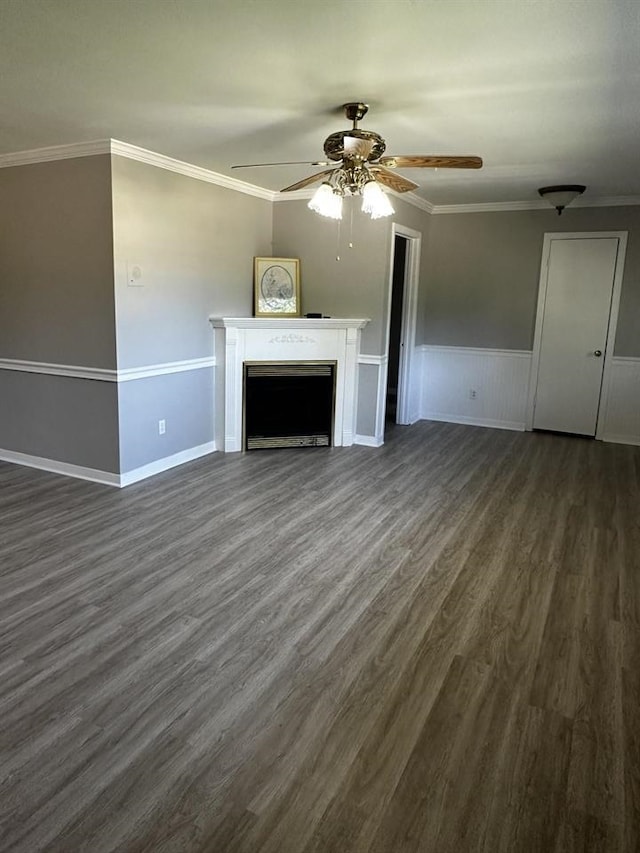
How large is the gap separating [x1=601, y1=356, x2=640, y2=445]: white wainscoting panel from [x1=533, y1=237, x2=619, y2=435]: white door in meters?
0.12

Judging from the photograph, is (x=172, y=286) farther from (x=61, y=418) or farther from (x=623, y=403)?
(x=623, y=403)

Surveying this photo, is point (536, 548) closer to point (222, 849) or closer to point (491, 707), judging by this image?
point (491, 707)

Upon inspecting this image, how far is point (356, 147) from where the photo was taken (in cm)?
290

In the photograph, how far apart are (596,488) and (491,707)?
2923 mm

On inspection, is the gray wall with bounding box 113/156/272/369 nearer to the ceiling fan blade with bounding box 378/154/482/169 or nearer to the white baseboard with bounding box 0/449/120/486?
the white baseboard with bounding box 0/449/120/486

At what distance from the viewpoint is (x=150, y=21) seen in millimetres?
2119

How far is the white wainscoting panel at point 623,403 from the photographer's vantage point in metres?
5.73

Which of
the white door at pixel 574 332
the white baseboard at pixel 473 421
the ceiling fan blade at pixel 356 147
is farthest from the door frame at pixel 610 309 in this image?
the ceiling fan blade at pixel 356 147

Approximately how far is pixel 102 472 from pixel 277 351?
6.14 ft

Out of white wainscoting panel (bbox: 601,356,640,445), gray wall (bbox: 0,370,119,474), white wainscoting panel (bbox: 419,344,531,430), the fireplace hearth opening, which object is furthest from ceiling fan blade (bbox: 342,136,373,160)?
white wainscoting panel (bbox: 601,356,640,445)

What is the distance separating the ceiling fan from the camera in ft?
9.40

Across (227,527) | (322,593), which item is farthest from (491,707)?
(227,527)

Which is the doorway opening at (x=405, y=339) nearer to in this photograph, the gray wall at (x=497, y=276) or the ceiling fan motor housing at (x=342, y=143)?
the gray wall at (x=497, y=276)

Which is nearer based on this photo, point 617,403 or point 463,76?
point 463,76
